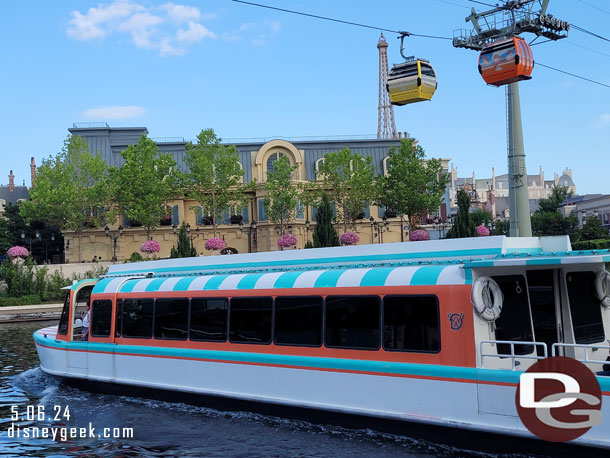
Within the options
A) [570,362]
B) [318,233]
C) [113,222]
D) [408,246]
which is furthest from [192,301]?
[113,222]

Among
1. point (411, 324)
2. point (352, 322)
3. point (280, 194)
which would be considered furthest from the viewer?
point (280, 194)

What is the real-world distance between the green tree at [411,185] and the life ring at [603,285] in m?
48.4

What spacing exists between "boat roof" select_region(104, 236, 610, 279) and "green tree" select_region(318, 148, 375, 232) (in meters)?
45.4

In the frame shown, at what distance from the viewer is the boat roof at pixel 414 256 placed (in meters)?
10.8

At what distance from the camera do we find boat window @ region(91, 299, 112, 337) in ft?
56.2

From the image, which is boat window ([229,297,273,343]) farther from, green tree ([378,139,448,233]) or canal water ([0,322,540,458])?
green tree ([378,139,448,233])

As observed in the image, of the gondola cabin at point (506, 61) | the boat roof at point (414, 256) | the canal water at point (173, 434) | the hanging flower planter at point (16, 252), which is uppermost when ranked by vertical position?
the gondola cabin at point (506, 61)

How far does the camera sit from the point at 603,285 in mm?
11836

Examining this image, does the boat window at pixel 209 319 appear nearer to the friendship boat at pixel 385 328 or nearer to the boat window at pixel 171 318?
the friendship boat at pixel 385 328

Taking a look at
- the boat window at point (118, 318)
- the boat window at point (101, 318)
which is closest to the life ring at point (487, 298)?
the boat window at point (118, 318)

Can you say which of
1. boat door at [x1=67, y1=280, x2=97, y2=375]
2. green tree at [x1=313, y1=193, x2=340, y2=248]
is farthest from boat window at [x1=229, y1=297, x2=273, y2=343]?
green tree at [x1=313, y1=193, x2=340, y2=248]

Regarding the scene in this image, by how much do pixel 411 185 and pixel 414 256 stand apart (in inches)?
1929

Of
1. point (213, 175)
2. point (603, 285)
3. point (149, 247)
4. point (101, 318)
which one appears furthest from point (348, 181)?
point (603, 285)

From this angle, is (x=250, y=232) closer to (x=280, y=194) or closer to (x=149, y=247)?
(x=280, y=194)
